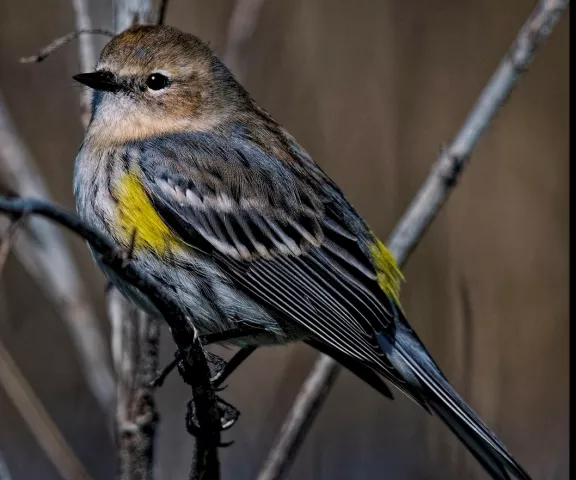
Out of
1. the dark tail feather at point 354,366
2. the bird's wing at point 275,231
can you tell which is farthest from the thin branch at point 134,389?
the dark tail feather at point 354,366

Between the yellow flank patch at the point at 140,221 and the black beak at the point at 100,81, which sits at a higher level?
the black beak at the point at 100,81

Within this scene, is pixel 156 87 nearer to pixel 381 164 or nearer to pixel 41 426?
pixel 41 426

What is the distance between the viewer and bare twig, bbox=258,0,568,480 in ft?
9.42

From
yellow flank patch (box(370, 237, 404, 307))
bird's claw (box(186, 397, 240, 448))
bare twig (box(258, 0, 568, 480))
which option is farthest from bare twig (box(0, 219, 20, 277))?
yellow flank patch (box(370, 237, 404, 307))

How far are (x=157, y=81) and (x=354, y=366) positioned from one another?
129 centimetres

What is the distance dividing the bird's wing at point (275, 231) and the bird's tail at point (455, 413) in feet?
0.33

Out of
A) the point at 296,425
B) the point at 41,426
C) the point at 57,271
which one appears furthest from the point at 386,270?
the point at 41,426

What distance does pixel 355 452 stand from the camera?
4801mm

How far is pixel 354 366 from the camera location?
3.20 m

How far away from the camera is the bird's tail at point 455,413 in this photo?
284cm

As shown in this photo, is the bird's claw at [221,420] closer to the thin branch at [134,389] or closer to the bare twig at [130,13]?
the thin branch at [134,389]

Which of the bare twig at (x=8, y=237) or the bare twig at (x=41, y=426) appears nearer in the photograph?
the bare twig at (x=8, y=237)

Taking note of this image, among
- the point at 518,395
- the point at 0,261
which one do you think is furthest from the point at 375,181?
the point at 0,261

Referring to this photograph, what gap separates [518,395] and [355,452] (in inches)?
34.8
